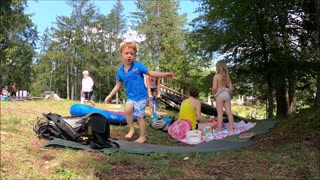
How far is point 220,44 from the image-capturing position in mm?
12125

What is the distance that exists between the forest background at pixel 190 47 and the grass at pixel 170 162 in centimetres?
157

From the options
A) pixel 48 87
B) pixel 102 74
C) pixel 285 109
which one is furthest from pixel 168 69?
pixel 48 87

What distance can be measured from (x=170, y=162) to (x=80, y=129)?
1788mm

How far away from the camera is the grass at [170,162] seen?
3.37m

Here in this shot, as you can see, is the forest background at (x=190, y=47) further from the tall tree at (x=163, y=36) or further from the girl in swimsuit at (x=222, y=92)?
the girl in swimsuit at (x=222, y=92)

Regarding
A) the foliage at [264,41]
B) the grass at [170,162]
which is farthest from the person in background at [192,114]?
the foliage at [264,41]

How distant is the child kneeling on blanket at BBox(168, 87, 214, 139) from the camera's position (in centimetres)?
647

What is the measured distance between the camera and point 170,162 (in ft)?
13.0

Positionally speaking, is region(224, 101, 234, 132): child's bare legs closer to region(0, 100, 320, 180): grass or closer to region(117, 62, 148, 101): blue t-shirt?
region(0, 100, 320, 180): grass

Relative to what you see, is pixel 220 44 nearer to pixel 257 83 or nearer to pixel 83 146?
pixel 257 83

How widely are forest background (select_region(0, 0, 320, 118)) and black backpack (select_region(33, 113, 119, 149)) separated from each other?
1.83 m

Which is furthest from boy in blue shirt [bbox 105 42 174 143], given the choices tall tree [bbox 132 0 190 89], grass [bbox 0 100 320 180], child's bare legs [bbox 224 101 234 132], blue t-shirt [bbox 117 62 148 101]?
tall tree [bbox 132 0 190 89]

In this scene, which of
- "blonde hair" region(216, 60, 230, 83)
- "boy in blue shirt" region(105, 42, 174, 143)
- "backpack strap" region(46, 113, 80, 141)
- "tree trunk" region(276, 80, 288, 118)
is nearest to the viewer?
"backpack strap" region(46, 113, 80, 141)

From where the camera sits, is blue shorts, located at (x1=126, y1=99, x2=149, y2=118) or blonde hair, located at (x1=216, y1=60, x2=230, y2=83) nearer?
blue shorts, located at (x1=126, y1=99, x2=149, y2=118)
